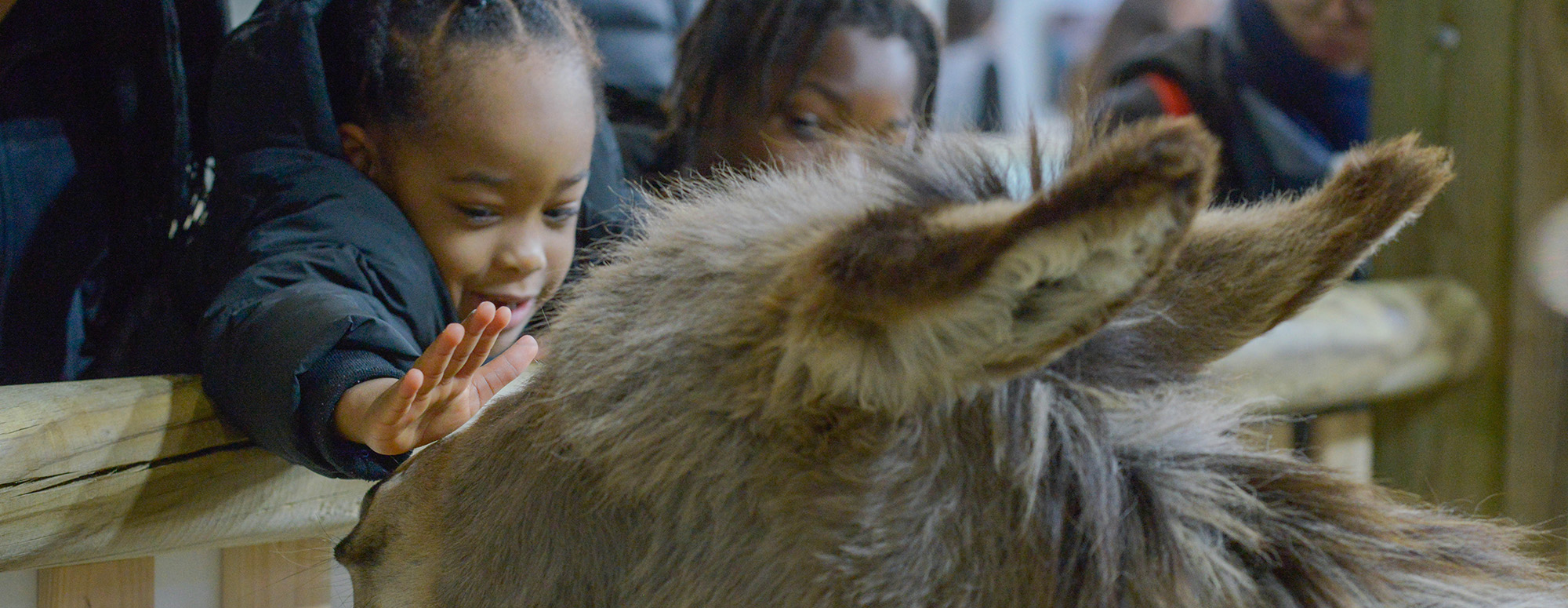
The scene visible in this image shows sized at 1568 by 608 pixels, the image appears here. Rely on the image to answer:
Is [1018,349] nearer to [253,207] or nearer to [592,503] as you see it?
[592,503]

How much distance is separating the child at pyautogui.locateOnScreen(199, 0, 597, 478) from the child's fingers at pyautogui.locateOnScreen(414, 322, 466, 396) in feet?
0.36

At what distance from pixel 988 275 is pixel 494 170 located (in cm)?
72

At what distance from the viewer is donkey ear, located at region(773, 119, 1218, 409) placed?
0.62 m

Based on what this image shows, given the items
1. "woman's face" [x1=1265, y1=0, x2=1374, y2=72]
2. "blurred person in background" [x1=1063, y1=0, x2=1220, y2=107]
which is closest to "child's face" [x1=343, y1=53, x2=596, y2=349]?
"woman's face" [x1=1265, y1=0, x2=1374, y2=72]

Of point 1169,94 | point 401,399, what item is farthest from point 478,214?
point 1169,94

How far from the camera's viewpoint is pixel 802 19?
6.44 feet

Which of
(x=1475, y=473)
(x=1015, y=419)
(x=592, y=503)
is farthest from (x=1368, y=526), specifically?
(x=1475, y=473)

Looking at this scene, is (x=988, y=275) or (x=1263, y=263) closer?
(x=988, y=275)

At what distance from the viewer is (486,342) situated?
3.27 feet

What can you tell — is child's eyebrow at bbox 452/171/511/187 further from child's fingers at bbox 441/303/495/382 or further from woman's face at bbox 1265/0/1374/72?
woman's face at bbox 1265/0/1374/72

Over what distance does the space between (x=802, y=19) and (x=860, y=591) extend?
1.35 metres

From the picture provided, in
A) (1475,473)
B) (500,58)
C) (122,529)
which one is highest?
(500,58)

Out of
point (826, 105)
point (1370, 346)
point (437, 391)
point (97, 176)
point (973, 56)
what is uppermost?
point (973, 56)

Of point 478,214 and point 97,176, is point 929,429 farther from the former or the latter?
point 97,176
